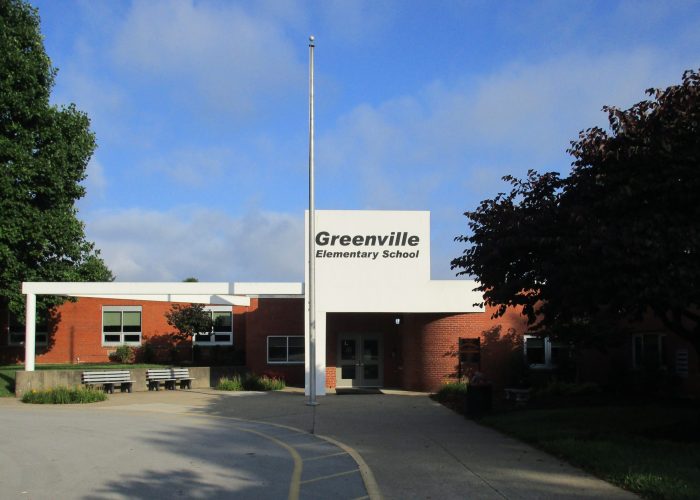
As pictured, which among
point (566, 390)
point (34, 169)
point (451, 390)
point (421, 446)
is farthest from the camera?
point (34, 169)

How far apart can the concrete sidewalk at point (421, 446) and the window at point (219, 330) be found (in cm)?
1285

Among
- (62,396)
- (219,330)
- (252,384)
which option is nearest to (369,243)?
(252,384)

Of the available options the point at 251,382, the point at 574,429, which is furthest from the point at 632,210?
the point at 251,382

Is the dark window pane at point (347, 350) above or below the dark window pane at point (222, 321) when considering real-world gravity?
below

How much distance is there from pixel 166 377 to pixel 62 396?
5.83 meters

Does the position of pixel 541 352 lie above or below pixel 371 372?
above

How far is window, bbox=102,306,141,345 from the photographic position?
36.7m

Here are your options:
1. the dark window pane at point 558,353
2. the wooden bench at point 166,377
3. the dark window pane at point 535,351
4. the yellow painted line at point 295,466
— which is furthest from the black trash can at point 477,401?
the wooden bench at point 166,377

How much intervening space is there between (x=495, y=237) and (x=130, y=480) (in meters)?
7.77

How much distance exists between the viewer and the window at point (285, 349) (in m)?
30.6

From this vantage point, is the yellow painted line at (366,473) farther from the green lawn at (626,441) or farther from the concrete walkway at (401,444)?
the green lawn at (626,441)

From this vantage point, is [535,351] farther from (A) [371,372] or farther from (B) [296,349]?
(B) [296,349]

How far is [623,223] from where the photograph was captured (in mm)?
10805

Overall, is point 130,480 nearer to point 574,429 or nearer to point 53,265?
point 574,429
